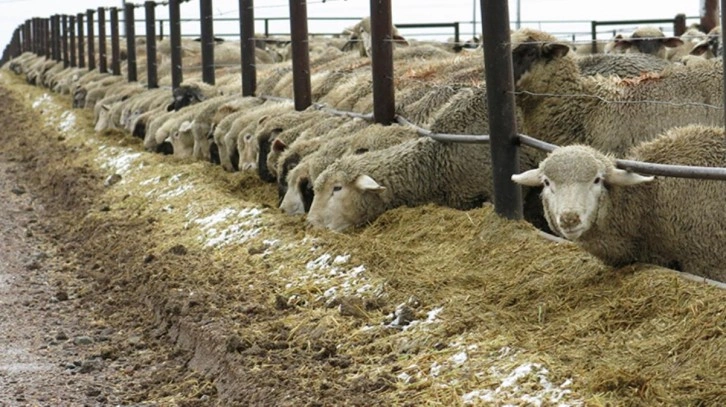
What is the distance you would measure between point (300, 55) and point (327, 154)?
338 centimetres

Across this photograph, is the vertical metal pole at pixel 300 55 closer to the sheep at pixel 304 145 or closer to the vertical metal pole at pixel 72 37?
the sheep at pixel 304 145

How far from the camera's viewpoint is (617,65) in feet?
35.0

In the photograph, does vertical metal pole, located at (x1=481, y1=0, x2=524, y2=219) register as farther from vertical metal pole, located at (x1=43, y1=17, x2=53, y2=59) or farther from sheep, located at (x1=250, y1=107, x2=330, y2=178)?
vertical metal pole, located at (x1=43, y1=17, x2=53, y2=59)

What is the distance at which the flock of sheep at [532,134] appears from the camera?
21.6 ft

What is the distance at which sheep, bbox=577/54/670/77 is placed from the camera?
34.7ft

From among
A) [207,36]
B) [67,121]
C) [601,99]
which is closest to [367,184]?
[601,99]

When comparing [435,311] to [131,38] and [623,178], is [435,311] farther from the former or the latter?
[131,38]

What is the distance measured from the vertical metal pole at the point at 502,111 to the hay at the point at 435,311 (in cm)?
19

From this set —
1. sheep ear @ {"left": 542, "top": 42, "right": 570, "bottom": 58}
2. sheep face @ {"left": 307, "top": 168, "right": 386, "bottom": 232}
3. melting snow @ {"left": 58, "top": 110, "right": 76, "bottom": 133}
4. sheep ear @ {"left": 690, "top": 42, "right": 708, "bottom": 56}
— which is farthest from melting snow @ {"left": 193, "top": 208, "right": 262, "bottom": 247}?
melting snow @ {"left": 58, "top": 110, "right": 76, "bottom": 133}

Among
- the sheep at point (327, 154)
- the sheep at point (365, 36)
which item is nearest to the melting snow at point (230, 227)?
the sheep at point (327, 154)

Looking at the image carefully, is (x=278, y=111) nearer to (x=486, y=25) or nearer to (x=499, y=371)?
(x=486, y=25)

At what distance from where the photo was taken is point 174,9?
19672 mm

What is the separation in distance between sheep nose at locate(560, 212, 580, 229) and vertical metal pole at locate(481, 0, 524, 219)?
1.46 meters

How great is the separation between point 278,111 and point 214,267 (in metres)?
4.86
